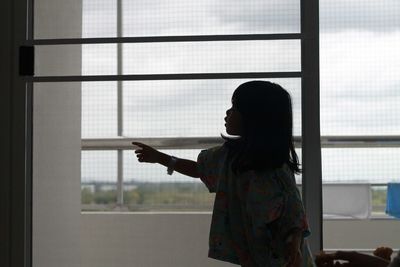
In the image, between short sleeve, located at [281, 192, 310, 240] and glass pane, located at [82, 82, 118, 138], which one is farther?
glass pane, located at [82, 82, 118, 138]

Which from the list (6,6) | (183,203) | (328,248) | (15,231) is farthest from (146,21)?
(328,248)

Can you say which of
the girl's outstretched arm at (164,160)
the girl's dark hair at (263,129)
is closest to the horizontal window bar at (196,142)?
the girl's outstretched arm at (164,160)

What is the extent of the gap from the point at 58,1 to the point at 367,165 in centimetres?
120

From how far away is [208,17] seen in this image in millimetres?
2021

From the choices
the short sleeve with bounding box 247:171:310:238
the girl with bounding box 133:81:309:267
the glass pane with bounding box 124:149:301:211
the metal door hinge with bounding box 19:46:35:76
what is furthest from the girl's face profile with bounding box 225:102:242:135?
the metal door hinge with bounding box 19:46:35:76

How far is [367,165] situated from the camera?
6.30 ft

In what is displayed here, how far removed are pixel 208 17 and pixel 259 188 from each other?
69cm

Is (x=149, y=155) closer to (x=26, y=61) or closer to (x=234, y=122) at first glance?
(x=234, y=122)

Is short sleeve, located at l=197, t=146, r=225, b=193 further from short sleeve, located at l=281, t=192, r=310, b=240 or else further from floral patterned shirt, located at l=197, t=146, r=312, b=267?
short sleeve, located at l=281, t=192, r=310, b=240

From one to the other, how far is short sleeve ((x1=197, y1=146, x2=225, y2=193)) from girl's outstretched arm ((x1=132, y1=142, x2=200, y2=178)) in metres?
0.03

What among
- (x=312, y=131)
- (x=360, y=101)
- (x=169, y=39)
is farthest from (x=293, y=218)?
(x=169, y=39)

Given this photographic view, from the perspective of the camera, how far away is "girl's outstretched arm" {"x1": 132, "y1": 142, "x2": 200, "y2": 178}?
5.83ft

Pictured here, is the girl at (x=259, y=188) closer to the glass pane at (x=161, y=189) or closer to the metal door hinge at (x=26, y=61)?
the glass pane at (x=161, y=189)

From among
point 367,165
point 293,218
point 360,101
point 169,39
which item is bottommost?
point 293,218
